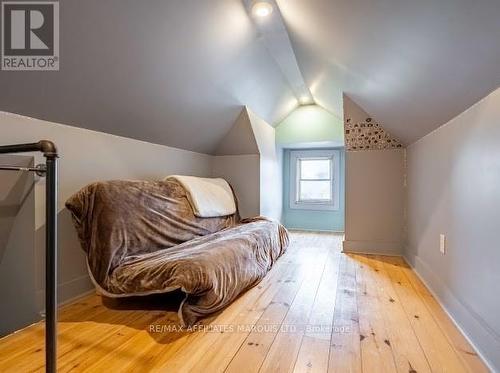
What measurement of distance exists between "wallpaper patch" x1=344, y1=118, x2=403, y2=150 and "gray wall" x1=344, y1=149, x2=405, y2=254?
0.07 m

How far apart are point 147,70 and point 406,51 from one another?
160cm

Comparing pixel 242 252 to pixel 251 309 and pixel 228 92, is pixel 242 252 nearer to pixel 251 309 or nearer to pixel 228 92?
pixel 251 309

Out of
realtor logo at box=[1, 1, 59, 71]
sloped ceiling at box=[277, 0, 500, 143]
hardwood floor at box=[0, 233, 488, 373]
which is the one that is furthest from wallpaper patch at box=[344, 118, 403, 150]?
realtor logo at box=[1, 1, 59, 71]

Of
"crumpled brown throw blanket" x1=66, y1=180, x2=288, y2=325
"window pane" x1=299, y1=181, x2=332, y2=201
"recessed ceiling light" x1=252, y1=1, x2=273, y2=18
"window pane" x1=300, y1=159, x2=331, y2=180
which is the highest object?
"recessed ceiling light" x1=252, y1=1, x2=273, y2=18

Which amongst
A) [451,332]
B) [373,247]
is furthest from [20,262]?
[373,247]

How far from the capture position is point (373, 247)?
11.1ft

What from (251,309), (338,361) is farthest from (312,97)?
(338,361)

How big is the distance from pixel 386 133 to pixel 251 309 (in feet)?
8.16

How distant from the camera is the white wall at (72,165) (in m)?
1.72

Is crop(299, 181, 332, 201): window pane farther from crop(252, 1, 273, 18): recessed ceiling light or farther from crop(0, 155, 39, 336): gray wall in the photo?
crop(0, 155, 39, 336): gray wall

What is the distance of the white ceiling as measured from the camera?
4.33 ft

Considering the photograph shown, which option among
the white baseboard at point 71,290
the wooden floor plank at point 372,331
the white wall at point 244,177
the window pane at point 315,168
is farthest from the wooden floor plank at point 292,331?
the window pane at point 315,168

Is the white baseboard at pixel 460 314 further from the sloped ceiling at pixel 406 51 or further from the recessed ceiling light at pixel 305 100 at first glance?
the recessed ceiling light at pixel 305 100

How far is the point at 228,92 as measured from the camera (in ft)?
9.57
